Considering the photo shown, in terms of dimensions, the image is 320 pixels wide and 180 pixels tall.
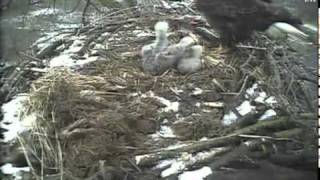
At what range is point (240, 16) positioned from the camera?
122 centimetres

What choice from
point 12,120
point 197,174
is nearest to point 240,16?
point 197,174

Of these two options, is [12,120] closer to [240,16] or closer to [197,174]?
[197,174]

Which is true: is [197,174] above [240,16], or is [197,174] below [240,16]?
below

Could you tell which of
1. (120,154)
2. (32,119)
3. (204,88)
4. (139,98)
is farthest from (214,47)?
(32,119)

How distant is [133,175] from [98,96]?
0.19m

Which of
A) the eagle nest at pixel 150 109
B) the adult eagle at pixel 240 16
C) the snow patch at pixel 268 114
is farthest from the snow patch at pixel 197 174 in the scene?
the adult eagle at pixel 240 16

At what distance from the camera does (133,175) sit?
1153 millimetres

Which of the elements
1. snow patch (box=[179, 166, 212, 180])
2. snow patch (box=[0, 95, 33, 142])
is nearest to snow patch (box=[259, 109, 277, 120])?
snow patch (box=[179, 166, 212, 180])

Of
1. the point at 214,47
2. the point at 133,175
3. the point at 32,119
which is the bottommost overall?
the point at 133,175

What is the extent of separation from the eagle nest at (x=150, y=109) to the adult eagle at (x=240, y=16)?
3 centimetres

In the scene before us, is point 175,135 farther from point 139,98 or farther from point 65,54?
point 65,54

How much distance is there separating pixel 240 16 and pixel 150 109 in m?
0.31

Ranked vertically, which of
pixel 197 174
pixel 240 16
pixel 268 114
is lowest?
pixel 197 174

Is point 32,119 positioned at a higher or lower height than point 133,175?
higher
